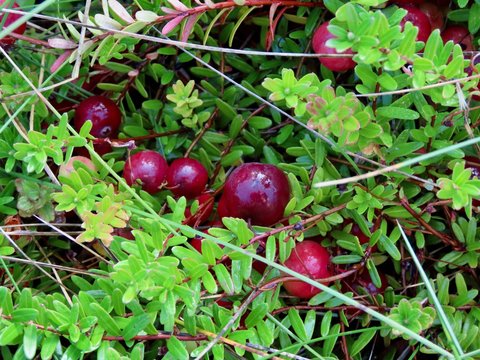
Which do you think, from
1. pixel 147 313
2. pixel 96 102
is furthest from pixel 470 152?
pixel 96 102

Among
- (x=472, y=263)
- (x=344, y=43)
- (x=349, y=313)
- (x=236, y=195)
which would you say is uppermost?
(x=344, y=43)

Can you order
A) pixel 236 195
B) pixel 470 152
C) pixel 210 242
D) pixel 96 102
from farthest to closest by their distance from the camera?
1. pixel 96 102
2. pixel 470 152
3. pixel 236 195
4. pixel 210 242

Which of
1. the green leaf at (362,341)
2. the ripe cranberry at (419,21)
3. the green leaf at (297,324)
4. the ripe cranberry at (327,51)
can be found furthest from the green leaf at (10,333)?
the ripe cranberry at (419,21)

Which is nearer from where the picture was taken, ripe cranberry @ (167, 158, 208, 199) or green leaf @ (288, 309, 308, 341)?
green leaf @ (288, 309, 308, 341)

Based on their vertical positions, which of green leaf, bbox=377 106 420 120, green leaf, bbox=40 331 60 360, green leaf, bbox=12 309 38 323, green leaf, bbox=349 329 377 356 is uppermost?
green leaf, bbox=377 106 420 120

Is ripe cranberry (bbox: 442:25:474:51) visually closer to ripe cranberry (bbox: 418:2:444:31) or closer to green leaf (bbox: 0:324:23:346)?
ripe cranberry (bbox: 418:2:444:31)

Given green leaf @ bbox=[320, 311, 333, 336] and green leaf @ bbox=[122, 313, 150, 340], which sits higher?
green leaf @ bbox=[122, 313, 150, 340]

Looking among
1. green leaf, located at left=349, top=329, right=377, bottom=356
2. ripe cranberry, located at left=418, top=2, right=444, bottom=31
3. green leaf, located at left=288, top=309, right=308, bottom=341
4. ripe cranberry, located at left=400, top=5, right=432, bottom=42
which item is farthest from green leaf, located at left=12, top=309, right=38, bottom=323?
ripe cranberry, located at left=418, top=2, right=444, bottom=31

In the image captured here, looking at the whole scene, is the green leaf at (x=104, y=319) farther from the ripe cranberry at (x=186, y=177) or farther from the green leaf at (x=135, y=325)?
the ripe cranberry at (x=186, y=177)

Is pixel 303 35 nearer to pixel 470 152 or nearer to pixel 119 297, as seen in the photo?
pixel 470 152
